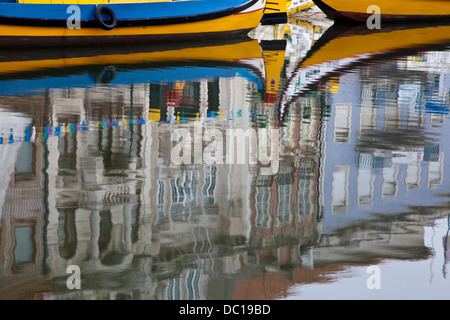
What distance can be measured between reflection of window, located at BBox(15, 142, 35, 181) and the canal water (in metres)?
0.02

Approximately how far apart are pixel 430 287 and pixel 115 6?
1618 centimetres

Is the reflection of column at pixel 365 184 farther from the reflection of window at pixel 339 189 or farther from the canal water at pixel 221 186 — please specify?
the reflection of window at pixel 339 189

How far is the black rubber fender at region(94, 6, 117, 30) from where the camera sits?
1998 cm

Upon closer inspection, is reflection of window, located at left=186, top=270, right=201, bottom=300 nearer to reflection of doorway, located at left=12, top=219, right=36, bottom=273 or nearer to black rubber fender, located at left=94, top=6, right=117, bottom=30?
reflection of doorway, located at left=12, top=219, right=36, bottom=273

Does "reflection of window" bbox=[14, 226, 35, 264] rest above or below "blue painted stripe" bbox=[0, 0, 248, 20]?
below

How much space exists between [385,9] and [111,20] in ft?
45.8

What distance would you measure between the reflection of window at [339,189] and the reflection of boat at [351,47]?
12.8ft

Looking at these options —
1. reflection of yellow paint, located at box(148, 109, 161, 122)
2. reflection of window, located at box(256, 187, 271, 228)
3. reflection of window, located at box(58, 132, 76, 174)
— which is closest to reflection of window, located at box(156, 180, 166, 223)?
reflection of window, located at box(256, 187, 271, 228)

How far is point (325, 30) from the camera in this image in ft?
91.1

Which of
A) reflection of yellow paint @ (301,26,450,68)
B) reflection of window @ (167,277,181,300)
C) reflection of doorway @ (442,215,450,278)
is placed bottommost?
reflection of window @ (167,277,181,300)

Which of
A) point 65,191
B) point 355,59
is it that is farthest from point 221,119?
point 355,59

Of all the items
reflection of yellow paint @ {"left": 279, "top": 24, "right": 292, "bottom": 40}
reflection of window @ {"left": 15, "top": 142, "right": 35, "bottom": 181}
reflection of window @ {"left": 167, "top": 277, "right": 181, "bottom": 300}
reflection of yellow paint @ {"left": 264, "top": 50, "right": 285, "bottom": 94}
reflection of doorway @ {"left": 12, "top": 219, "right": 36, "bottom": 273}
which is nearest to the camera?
reflection of window @ {"left": 167, "top": 277, "right": 181, "bottom": 300}

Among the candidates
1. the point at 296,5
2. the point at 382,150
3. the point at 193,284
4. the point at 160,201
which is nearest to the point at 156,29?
the point at 296,5

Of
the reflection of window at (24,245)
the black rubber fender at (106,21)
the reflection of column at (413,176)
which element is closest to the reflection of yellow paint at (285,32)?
the black rubber fender at (106,21)
